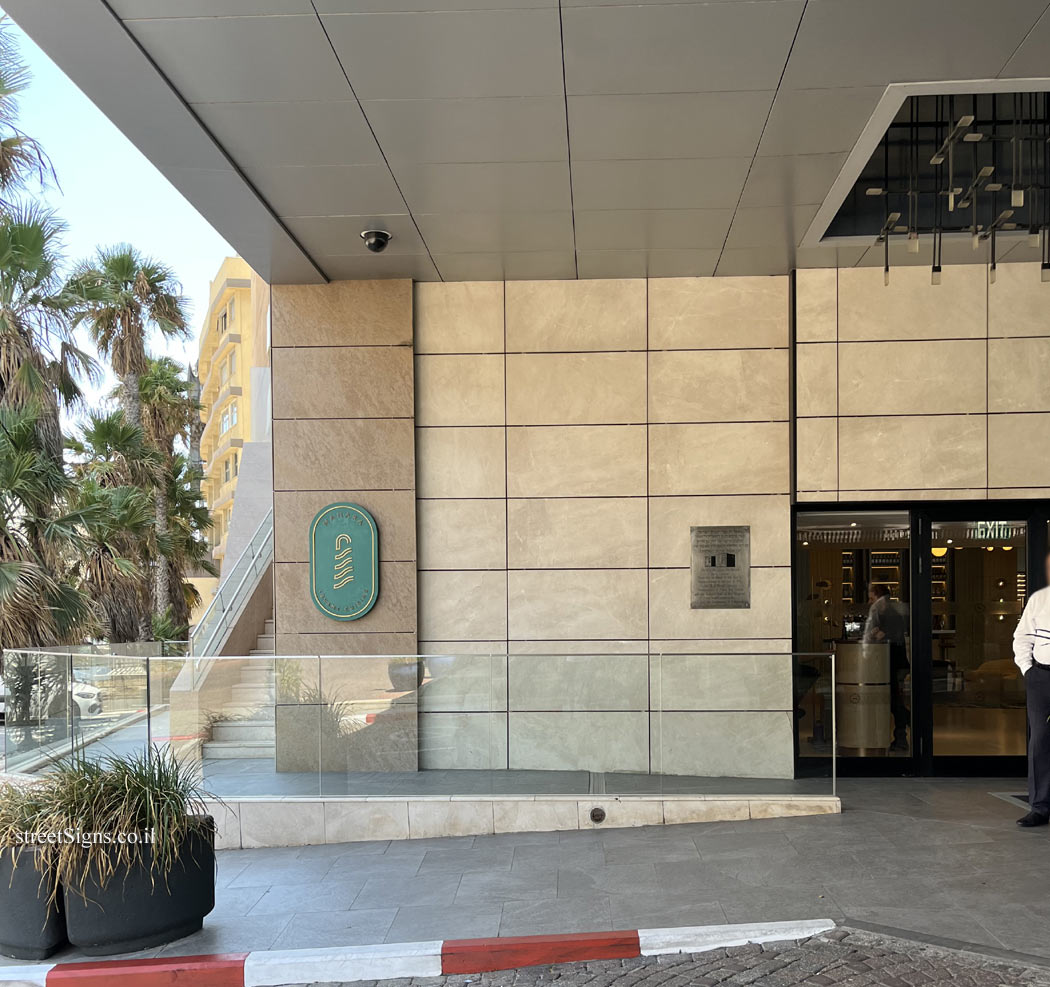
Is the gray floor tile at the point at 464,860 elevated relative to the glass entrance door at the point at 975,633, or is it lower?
lower

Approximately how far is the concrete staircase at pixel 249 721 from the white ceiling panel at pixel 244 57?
14.1 feet

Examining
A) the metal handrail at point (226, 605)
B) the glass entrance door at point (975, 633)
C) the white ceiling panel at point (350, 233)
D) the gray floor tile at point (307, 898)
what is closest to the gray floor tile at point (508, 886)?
the gray floor tile at point (307, 898)

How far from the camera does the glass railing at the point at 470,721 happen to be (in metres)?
7.91

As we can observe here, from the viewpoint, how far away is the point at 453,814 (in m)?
7.88

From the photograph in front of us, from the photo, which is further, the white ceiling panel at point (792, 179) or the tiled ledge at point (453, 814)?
the tiled ledge at point (453, 814)

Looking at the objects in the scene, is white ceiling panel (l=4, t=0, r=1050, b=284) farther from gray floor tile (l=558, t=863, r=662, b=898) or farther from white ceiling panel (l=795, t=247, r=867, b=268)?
gray floor tile (l=558, t=863, r=662, b=898)

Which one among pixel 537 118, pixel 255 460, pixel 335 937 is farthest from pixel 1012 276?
pixel 255 460

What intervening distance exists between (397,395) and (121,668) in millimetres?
3311

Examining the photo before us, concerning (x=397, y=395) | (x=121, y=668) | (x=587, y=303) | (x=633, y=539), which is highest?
(x=587, y=303)

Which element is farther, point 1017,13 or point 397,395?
point 397,395

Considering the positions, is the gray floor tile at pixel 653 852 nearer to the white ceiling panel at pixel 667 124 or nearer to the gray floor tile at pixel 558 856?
the gray floor tile at pixel 558 856

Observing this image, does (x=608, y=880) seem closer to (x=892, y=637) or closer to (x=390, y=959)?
(x=390, y=959)

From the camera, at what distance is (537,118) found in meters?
6.22

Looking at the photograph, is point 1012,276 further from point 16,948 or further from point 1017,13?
point 16,948
